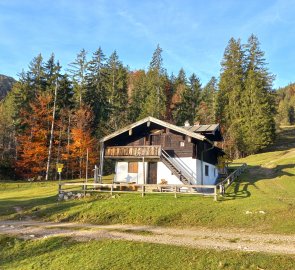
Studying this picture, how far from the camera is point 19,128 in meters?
56.0

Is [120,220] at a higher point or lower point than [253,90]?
lower

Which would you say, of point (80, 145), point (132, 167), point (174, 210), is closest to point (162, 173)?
point (132, 167)

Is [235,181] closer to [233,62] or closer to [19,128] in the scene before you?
[19,128]

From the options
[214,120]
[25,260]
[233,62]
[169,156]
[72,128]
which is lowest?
[25,260]

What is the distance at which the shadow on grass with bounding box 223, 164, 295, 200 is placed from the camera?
27.9 metres

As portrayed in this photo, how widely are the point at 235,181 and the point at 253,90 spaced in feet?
119

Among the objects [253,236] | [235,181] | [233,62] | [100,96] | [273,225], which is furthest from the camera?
[233,62]

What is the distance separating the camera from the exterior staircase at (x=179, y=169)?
30.9 m

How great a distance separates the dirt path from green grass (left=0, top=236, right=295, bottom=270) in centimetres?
93

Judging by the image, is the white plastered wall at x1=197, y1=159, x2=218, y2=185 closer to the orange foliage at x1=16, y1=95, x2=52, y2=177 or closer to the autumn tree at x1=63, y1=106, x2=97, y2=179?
the autumn tree at x1=63, y1=106, x2=97, y2=179

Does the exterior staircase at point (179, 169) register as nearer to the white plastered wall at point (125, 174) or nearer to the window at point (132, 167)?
the white plastered wall at point (125, 174)

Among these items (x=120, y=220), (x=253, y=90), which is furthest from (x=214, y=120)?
(x=120, y=220)

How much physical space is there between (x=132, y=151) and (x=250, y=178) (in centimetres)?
1509

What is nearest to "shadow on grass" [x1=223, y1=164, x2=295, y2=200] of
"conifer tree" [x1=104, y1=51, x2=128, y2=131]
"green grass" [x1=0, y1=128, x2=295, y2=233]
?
"green grass" [x1=0, y1=128, x2=295, y2=233]
